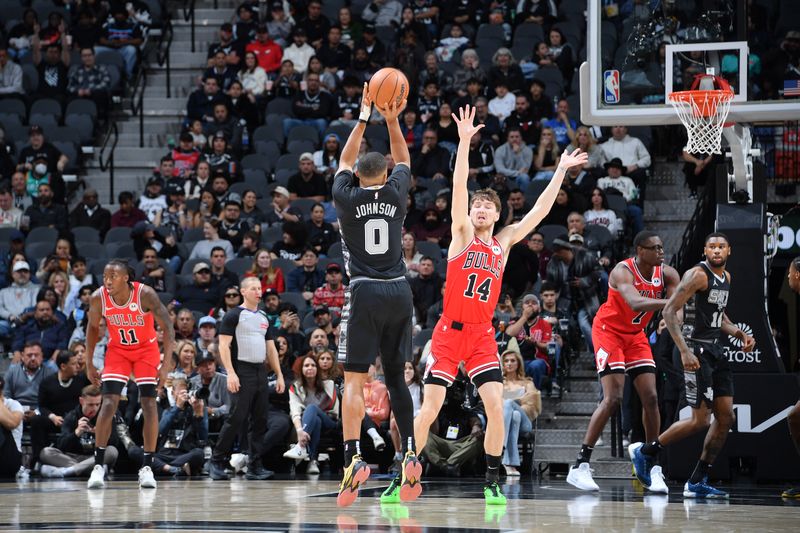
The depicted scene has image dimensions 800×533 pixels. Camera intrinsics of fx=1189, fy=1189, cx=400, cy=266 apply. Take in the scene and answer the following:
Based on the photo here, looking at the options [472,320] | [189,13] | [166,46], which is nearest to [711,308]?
[472,320]

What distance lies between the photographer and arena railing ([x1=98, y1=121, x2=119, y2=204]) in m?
19.8

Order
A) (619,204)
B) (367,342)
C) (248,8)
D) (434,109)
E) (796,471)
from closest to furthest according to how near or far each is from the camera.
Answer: (367,342) < (796,471) < (619,204) < (434,109) < (248,8)

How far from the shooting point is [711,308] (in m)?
9.63

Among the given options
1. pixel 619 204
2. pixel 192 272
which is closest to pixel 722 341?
pixel 619 204

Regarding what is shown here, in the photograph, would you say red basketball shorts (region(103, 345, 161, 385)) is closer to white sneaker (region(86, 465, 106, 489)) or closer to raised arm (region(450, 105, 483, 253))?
white sneaker (region(86, 465, 106, 489))

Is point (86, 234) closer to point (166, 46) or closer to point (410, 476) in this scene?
point (166, 46)

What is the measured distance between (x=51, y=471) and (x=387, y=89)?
7.22 meters

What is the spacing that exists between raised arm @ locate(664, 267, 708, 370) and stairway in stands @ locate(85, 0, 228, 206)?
1236cm

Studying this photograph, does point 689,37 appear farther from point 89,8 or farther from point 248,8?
point 89,8

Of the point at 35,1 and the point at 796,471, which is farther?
the point at 35,1

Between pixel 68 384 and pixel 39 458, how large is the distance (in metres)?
0.93

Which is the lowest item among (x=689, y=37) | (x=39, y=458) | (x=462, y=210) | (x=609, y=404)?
(x=39, y=458)

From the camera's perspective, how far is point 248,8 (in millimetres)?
21703

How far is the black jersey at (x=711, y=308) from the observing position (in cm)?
958
